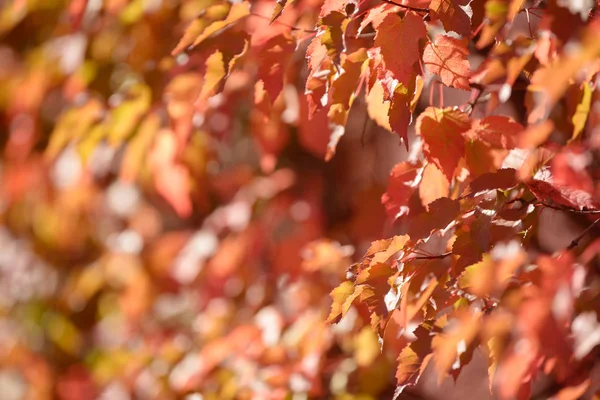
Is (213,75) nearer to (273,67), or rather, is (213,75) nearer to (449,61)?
(273,67)

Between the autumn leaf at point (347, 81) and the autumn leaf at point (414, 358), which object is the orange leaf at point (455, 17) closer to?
the autumn leaf at point (347, 81)

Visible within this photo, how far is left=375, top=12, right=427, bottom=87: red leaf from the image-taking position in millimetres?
592

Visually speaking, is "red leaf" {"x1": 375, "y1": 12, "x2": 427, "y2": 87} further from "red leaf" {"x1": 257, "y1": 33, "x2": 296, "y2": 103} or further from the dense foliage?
"red leaf" {"x1": 257, "y1": 33, "x2": 296, "y2": 103}

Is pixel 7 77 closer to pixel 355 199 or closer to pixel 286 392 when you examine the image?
pixel 355 199

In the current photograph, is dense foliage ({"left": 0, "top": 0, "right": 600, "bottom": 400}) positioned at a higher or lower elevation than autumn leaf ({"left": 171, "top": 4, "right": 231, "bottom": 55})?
lower

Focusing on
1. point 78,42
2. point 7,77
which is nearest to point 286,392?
point 78,42

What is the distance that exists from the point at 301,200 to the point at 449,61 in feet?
2.94

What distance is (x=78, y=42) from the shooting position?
1538mm

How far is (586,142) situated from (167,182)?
82 cm

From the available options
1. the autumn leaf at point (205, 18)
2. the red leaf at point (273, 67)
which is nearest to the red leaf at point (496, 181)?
the red leaf at point (273, 67)

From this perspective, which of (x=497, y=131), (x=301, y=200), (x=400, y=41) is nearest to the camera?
(x=400, y=41)

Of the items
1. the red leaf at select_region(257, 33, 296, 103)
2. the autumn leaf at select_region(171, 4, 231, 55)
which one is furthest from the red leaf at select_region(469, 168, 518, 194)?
the autumn leaf at select_region(171, 4, 231, 55)

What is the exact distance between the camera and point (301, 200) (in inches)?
59.9

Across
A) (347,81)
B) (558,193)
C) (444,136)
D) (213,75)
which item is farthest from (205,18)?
(558,193)
